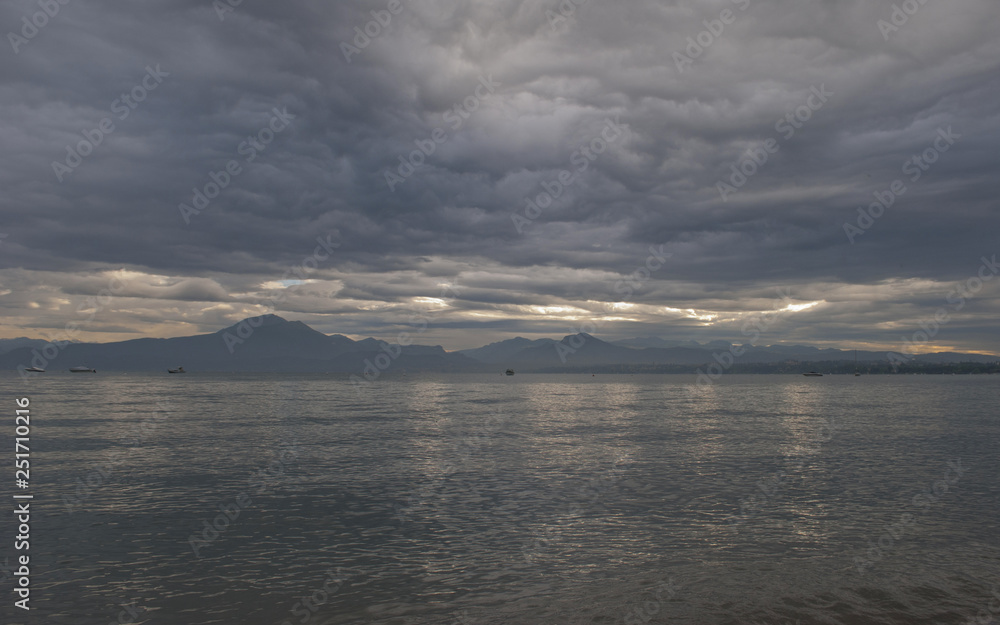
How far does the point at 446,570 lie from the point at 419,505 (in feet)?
33.5

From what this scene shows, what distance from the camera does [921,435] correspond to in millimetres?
64875

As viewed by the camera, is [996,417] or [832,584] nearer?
[832,584]

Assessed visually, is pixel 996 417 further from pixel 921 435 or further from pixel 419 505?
pixel 419 505

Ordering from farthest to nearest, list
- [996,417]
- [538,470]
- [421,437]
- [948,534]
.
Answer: [996,417] → [421,437] → [538,470] → [948,534]

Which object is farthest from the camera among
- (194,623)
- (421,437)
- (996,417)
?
(996,417)

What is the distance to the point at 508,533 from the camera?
2616cm

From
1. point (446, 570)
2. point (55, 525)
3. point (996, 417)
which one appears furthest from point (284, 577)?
point (996, 417)

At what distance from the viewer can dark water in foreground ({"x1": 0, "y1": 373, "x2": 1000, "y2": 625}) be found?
61.9ft

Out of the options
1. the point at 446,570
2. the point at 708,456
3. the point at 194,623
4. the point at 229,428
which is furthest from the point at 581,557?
the point at 229,428

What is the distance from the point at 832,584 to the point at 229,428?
219 ft

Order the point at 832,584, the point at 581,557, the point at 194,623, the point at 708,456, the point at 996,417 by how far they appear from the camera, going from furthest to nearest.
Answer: the point at 996,417, the point at 708,456, the point at 581,557, the point at 832,584, the point at 194,623

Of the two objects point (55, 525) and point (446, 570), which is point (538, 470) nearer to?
point (446, 570)

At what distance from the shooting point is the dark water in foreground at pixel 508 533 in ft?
61.9

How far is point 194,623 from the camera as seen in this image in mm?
17438
